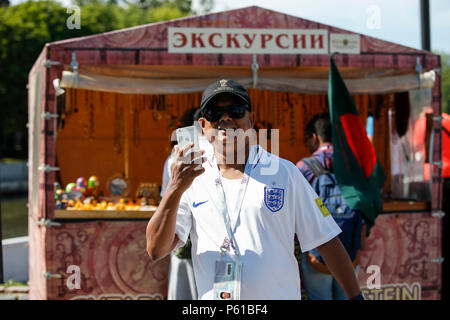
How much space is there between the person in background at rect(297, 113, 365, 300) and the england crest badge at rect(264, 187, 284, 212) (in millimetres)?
2148

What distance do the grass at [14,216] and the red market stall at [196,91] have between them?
1004cm

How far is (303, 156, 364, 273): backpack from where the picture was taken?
4191 millimetres

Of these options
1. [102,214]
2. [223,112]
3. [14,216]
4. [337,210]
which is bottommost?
[14,216]

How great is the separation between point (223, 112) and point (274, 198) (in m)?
0.42

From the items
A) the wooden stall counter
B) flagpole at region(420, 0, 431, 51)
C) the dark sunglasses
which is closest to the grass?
the wooden stall counter

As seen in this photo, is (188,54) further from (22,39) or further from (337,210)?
(22,39)

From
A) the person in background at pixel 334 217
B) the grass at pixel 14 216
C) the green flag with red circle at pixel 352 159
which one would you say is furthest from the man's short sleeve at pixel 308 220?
the grass at pixel 14 216

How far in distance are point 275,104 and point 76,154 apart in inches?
119

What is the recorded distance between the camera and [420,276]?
18.6ft

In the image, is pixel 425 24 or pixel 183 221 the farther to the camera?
pixel 425 24

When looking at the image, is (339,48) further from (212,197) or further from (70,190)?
(212,197)

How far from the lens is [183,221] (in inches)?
86.6

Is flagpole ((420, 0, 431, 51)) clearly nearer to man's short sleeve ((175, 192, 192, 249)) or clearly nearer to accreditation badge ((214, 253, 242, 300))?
man's short sleeve ((175, 192, 192, 249))

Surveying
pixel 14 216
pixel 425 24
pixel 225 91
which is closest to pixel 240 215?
pixel 225 91
